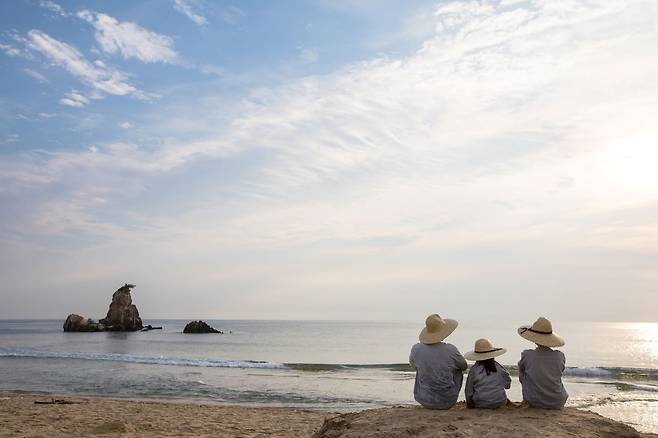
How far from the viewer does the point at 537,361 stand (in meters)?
7.08

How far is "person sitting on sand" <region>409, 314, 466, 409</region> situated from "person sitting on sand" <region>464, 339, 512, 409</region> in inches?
6.7

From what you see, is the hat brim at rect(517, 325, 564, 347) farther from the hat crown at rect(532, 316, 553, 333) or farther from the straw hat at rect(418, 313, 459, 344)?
the straw hat at rect(418, 313, 459, 344)

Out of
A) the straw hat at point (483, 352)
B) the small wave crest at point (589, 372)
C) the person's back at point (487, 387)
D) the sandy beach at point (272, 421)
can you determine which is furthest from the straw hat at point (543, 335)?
the small wave crest at point (589, 372)

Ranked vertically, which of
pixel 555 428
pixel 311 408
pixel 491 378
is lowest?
pixel 311 408

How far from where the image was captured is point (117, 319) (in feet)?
241

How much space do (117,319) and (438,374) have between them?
7478cm

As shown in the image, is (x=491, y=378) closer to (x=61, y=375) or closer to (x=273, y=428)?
(x=273, y=428)

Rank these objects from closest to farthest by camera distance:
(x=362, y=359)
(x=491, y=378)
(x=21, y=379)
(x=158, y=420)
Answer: (x=491, y=378) → (x=158, y=420) → (x=21, y=379) → (x=362, y=359)

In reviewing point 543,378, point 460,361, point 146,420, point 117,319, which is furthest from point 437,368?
point 117,319

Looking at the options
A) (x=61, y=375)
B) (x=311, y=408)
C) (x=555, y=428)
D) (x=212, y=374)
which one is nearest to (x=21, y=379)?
(x=61, y=375)

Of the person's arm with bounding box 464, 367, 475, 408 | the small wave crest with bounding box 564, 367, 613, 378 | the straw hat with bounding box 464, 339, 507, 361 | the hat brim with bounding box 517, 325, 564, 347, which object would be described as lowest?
the small wave crest with bounding box 564, 367, 613, 378

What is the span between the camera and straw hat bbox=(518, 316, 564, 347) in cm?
707

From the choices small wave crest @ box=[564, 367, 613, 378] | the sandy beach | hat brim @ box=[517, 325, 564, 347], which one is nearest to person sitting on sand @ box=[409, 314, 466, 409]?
the sandy beach

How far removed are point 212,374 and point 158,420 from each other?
474 inches
